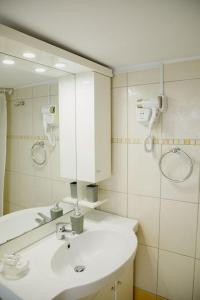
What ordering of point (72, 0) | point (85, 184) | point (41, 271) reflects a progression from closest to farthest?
1. point (72, 0)
2. point (41, 271)
3. point (85, 184)

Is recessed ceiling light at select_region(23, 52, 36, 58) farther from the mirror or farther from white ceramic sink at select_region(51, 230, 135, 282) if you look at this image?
white ceramic sink at select_region(51, 230, 135, 282)

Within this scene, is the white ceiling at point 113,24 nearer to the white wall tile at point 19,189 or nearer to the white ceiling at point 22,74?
the white ceiling at point 22,74

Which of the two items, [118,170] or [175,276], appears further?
[118,170]

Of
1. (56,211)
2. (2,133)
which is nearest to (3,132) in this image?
(2,133)

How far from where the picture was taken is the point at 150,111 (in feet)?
5.03

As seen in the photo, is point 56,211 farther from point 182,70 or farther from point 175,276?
point 182,70

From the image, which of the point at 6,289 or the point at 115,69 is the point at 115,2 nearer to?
the point at 115,69

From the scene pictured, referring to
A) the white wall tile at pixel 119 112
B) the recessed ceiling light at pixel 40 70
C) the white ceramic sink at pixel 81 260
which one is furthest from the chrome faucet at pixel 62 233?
the recessed ceiling light at pixel 40 70

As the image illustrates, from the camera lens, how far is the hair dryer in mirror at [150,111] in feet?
4.91

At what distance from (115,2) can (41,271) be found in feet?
4.32

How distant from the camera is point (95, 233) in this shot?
1.61 meters

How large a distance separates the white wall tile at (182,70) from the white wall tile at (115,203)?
99 cm

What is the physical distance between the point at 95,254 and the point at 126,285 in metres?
0.35

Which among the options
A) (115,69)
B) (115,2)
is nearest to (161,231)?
(115,69)
